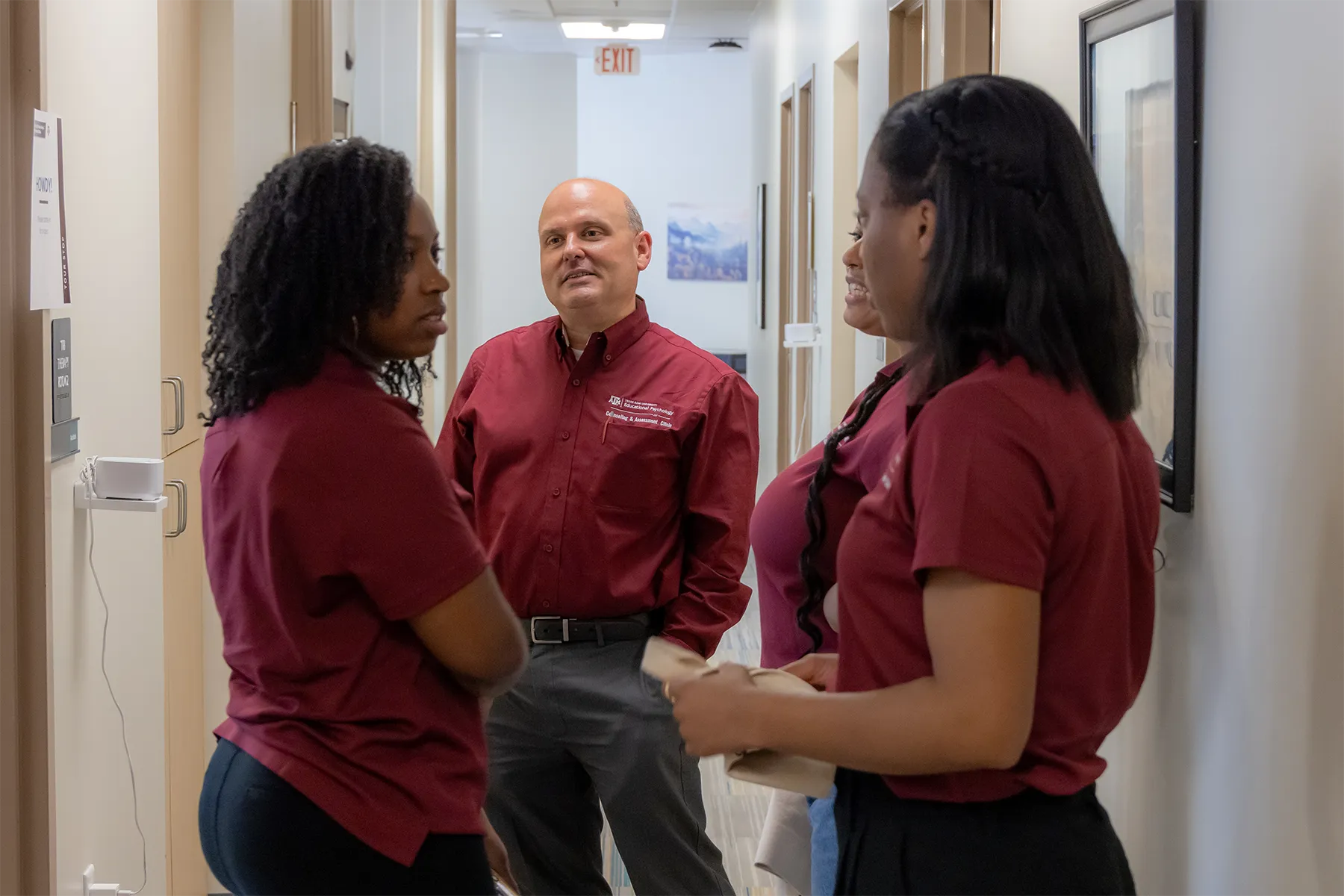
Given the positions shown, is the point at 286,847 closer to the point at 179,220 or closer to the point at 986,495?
the point at 986,495

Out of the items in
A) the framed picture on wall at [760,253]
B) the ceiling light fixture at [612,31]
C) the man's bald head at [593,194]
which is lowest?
the man's bald head at [593,194]

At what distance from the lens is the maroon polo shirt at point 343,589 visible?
1256mm

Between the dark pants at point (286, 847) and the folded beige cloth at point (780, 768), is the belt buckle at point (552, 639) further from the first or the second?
the folded beige cloth at point (780, 768)

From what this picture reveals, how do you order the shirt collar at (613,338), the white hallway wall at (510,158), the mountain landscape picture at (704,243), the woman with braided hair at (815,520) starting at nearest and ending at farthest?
the woman with braided hair at (815,520)
the shirt collar at (613,338)
the white hallway wall at (510,158)
the mountain landscape picture at (704,243)

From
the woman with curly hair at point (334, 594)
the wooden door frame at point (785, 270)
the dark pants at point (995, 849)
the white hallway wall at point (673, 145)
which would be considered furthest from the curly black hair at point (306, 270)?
the white hallway wall at point (673, 145)

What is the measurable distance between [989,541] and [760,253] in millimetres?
6568

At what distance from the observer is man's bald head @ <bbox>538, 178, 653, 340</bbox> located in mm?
2379

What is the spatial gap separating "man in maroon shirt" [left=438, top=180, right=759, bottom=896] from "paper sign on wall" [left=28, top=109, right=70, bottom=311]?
2.98 ft

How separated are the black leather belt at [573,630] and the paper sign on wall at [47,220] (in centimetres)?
97

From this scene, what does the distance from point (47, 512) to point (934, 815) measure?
104cm

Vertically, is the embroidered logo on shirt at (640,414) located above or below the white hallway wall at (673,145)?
below

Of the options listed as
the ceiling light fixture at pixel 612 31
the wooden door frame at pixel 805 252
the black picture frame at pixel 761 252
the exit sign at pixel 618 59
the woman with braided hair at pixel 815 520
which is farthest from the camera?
the exit sign at pixel 618 59

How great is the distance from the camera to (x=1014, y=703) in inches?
39.0

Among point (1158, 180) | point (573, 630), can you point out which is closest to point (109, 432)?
point (573, 630)
